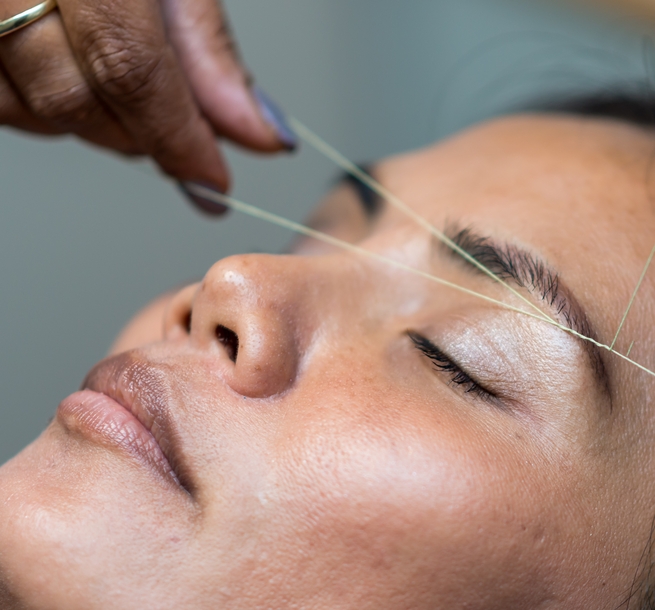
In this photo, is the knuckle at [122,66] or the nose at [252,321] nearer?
the nose at [252,321]

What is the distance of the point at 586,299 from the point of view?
0.62 metres

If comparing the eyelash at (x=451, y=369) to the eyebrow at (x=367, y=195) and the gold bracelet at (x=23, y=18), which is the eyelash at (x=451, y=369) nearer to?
the eyebrow at (x=367, y=195)

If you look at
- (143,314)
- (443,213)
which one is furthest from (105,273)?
(443,213)

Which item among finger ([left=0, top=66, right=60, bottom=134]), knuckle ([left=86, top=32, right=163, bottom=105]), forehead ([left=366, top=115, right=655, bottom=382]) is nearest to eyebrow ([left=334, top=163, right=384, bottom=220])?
forehead ([left=366, top=115, right=655, bottom=382])

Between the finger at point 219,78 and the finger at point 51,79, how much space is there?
0.47ft

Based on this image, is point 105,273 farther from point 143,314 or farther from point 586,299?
point 586,299

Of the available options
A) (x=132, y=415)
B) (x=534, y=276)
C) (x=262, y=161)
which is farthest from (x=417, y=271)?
(x=262, y=161)

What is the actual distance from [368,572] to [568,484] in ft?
0.67

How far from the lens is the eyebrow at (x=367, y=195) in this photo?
2.80 ft

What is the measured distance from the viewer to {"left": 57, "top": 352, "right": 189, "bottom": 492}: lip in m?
0.56

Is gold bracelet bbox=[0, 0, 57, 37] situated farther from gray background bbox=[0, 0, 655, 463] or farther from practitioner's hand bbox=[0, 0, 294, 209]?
gray background bbox=[0, 0, 655, 463]

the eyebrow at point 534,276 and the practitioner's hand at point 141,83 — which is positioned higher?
the practitioner's hand at point 141,83

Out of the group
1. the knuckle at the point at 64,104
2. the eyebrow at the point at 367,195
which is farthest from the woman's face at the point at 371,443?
the knuckle at the point at 64,104

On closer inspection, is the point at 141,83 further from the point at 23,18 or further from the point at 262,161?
the point at 262,161
